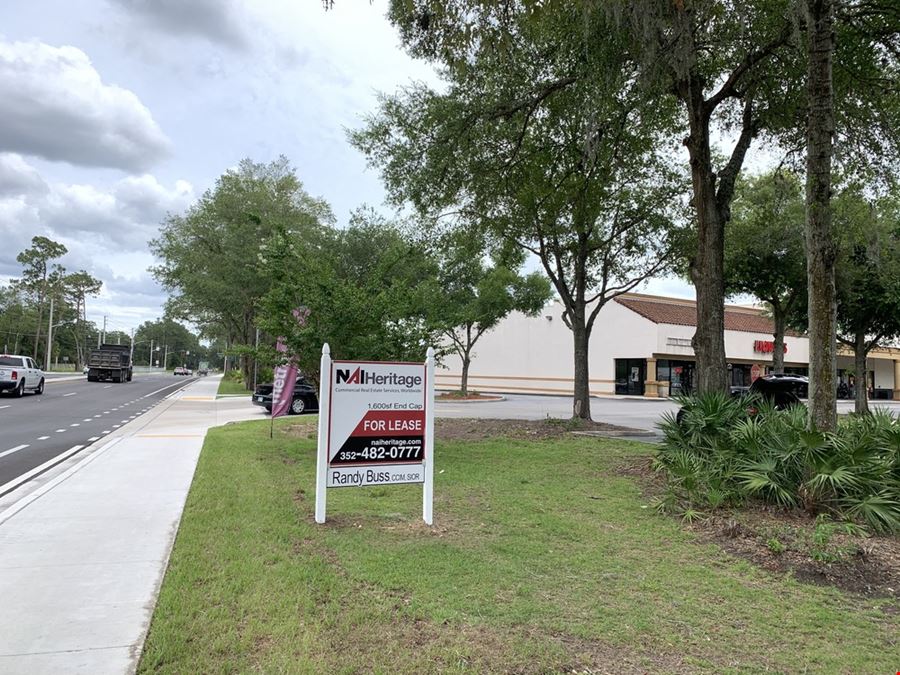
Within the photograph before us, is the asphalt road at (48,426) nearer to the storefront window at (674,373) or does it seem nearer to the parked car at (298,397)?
the parked car at (298,397)

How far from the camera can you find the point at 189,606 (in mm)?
4035

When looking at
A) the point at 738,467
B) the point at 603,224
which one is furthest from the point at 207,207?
the point at 738,467

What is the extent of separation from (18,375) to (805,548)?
28.5m

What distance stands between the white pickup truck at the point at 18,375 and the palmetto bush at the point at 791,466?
26305 millimetres

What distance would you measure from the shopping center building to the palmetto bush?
93.2 feet

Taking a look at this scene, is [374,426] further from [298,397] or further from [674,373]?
[674,373]

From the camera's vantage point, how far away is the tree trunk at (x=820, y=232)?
6.79 metres

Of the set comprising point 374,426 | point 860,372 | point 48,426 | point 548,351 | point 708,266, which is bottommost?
point 48,426

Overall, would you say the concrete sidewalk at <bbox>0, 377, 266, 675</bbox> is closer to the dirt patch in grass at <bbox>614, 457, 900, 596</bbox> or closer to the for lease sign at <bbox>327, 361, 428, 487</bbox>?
the for lease sign at <bbox>327, 361, 428, 487</bbox>

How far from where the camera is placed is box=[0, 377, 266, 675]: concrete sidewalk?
3.53 m

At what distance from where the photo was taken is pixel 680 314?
43156 millimetres

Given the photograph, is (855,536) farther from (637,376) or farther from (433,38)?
(637,376)

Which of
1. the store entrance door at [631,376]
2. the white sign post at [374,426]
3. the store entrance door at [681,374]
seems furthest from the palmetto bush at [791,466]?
the store entrance door at [681,374]

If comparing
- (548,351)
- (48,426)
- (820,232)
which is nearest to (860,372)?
(820,232)
